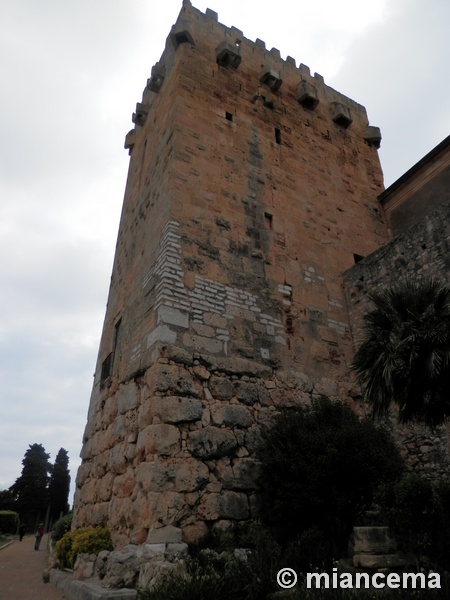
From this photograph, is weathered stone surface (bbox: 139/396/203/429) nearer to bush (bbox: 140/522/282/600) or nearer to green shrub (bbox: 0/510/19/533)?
bush (bbox: 140/522/282/600)

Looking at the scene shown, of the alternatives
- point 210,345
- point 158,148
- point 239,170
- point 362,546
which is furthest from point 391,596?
point 158,148

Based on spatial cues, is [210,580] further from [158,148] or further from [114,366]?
[158,148]

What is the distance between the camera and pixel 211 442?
703cm

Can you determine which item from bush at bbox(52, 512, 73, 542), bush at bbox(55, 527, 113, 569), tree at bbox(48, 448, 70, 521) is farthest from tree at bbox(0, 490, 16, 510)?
bush at bbox(55, 527, 113, 569)

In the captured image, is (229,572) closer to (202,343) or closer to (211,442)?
(211,442)

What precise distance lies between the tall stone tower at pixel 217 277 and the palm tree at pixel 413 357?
2344 mm

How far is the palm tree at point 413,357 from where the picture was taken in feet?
19.0

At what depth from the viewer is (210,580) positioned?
5.02 meters

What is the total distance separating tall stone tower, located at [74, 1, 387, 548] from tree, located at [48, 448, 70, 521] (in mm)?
38748

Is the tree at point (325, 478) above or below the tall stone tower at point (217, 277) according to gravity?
below

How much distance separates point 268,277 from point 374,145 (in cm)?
767

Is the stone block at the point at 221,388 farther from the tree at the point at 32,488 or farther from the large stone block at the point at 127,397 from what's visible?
the tree at the point at 32,488

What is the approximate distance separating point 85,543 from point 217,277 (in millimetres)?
5091

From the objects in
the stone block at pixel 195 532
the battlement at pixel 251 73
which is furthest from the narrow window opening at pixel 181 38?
the stone block at pixel 195 532
